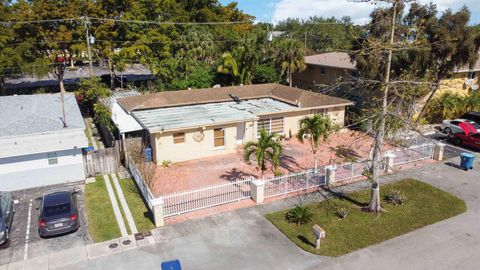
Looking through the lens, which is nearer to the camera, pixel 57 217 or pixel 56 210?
pixel 57 217

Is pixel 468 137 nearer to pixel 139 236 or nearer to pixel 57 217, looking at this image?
pixel 139 236

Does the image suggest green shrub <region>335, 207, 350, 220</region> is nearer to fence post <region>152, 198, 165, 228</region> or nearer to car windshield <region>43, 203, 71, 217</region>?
fence post <region>152, 198, 165, 228</region>

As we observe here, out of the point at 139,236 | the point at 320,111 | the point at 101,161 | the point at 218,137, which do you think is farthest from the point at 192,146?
the point at 320,111

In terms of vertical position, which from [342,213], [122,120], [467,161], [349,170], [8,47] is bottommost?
[342,213]

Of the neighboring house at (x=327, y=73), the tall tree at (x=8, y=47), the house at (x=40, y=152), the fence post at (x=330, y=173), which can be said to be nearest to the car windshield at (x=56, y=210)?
the house at (x=40, y=152)

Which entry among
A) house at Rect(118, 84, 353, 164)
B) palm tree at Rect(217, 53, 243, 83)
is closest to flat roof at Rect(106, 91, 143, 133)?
house at Rect(118, 84, 353, 164)

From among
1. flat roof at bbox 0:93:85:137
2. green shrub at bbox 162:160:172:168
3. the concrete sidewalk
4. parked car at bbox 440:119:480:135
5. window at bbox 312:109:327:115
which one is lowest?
the concrete sidewalk

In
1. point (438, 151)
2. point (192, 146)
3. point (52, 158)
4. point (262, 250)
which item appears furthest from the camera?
point (192, 146)
